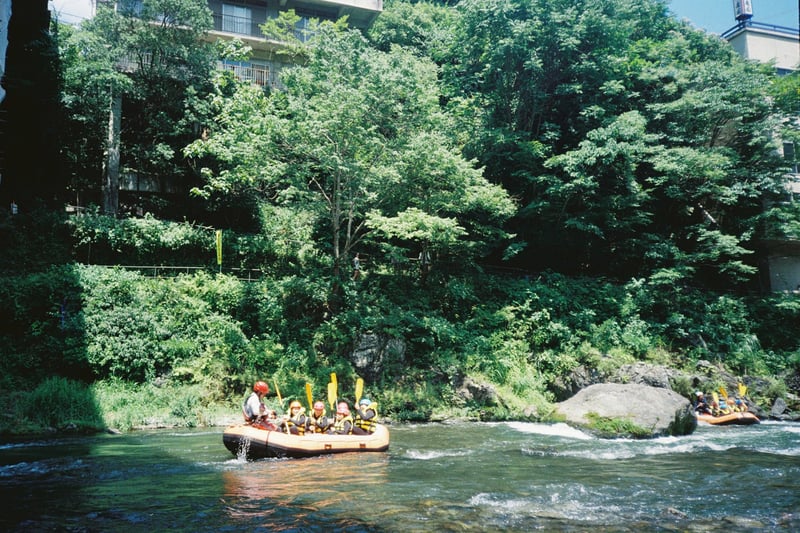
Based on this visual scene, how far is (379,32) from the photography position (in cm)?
2997

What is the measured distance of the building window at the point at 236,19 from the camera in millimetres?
28672

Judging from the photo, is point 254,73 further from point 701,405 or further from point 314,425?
point 701,405

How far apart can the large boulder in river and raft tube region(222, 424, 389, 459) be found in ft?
19.2

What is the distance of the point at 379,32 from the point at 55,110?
16729 millimetres

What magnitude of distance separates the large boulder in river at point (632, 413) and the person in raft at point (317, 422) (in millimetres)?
6897

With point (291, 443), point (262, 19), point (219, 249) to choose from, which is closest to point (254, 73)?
point (262, 19)

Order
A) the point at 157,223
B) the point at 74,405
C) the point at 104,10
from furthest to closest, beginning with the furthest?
the point at 104,10 < the point at 157,223 < the point at 74,405

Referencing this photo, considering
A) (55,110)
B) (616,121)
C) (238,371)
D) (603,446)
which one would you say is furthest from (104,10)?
(603,446)

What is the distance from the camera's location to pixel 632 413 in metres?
13.8

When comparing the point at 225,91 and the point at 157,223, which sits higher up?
the point at 225,91

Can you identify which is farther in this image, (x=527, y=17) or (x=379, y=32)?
(x=379, y=32)

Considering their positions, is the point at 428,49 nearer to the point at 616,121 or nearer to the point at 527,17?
the point at 527,17

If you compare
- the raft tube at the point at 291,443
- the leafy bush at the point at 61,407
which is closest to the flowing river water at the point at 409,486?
the raft tube at the point at 291,443

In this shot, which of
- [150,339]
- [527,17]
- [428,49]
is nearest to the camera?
[150,339]
